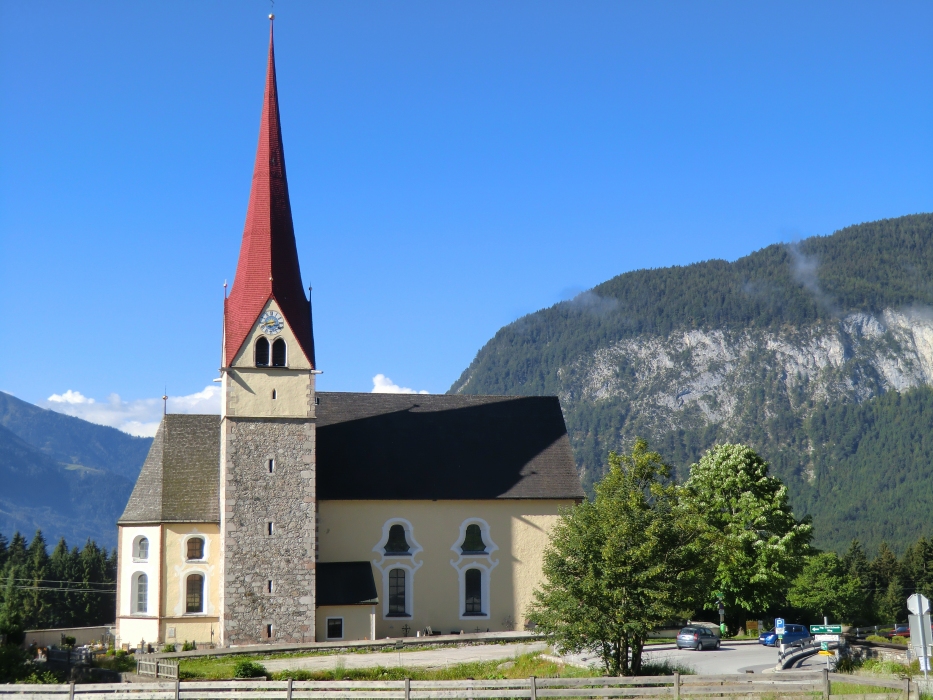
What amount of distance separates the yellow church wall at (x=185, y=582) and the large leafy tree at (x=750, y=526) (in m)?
21.6

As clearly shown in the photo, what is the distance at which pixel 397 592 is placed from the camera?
47375mm

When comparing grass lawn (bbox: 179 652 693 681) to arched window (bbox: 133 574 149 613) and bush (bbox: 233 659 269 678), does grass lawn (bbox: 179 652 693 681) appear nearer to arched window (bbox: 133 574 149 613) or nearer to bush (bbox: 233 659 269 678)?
bush (bbox: 233 659 269 678)

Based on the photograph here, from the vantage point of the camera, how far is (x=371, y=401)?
5191cm

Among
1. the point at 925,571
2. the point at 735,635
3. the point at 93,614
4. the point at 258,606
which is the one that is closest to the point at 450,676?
the point at 258,606

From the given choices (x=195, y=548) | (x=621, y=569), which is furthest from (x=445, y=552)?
(x=621, y=569)

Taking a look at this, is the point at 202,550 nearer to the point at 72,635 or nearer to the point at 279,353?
the point at 279,353

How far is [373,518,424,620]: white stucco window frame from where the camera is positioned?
154 feet

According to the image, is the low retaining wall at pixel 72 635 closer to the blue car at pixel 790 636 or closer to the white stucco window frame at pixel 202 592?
the white stucco window frame at pixel 202 592

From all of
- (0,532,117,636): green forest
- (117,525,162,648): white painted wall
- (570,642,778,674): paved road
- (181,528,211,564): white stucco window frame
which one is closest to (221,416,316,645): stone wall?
(181,528,211,564): white stucco window frame

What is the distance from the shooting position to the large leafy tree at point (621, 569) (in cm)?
3050

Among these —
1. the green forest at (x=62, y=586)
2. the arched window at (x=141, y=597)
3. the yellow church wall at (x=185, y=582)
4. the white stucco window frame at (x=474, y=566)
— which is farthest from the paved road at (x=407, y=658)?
the green forest at (x=62, y=586)

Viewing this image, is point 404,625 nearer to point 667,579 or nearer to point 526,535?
point 526,535

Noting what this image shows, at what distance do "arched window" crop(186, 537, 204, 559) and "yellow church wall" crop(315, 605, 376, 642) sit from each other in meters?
6.02

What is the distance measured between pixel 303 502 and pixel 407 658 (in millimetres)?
9005
